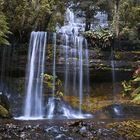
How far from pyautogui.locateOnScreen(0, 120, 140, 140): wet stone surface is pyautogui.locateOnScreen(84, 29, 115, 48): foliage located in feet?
25.3

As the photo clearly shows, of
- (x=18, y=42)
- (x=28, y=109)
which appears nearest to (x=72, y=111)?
(x=28, y=109)

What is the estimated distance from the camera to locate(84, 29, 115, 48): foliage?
19.6 m

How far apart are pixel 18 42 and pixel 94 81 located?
4431 millimetres

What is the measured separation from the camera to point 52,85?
18828 millimetres

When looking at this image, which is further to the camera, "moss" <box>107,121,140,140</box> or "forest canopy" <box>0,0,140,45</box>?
"forest canopy" <box>0,0,140,45</box>

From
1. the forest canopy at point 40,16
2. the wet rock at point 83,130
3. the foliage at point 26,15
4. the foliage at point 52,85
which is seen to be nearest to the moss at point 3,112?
the foliage at point 52,85

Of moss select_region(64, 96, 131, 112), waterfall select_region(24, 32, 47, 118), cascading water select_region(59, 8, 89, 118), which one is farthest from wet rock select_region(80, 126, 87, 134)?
cascading water select_region(59, 8, 89, 118)

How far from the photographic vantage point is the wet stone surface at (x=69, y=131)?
10.8 meters

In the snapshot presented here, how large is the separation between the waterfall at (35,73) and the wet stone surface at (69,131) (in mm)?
5567

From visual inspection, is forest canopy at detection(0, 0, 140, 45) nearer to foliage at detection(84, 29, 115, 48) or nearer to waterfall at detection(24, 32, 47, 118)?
foliage at detection(84, 29, 115, 48)

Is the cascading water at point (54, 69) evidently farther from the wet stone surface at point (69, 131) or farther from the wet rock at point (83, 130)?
the wet rock at point (83, 130)

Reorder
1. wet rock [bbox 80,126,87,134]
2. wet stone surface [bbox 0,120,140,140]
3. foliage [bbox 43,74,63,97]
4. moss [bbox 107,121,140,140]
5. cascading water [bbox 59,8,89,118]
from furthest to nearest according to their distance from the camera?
cascading water [bbox 59,8,89,118], foliage [bbox 43,74,63,97], wet rock [bbox 80,126,87,134], wet stone surface [bbox 0,120,140,140], moss [bbox 107,121,140,140]

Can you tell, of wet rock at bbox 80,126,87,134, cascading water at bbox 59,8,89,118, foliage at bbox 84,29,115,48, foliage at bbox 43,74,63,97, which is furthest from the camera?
foliage at bbox 84,29,115,48

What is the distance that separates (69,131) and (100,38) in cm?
902
